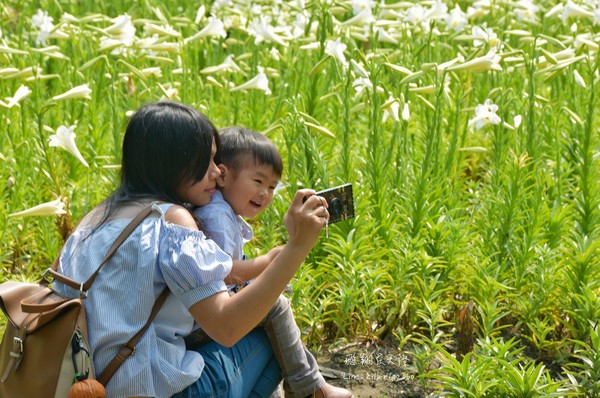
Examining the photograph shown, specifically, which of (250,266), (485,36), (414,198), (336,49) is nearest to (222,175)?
(250,266)

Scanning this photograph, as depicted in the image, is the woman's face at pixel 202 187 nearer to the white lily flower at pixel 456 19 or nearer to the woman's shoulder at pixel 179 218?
the woman's shoulder at pixel 179 218

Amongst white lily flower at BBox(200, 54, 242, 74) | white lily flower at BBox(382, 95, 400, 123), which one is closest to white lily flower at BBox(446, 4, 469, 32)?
white lily flower at BBox(200, 54, 242, 74)

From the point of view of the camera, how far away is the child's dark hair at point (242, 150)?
2984mm

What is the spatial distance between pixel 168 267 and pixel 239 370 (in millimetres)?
456

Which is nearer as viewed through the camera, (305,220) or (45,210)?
(305,220)

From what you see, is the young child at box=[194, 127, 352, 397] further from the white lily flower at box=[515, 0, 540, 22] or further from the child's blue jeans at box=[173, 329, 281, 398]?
the white lily flower at box=[515, 0, 540, 22]

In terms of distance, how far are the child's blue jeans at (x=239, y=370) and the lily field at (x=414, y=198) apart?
1.85 feet

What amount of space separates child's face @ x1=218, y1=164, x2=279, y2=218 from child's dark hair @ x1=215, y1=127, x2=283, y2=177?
0.06ft

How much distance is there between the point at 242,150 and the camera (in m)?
2.98

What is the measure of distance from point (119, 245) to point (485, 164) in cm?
300

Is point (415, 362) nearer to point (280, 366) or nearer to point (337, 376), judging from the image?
point (337, 376)

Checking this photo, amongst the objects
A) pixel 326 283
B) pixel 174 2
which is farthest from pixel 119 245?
pixel 174 2

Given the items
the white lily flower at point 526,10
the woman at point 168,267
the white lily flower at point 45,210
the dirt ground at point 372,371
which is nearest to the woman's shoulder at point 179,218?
the woman at point 168,267

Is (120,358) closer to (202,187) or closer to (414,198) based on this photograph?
(202,187)
